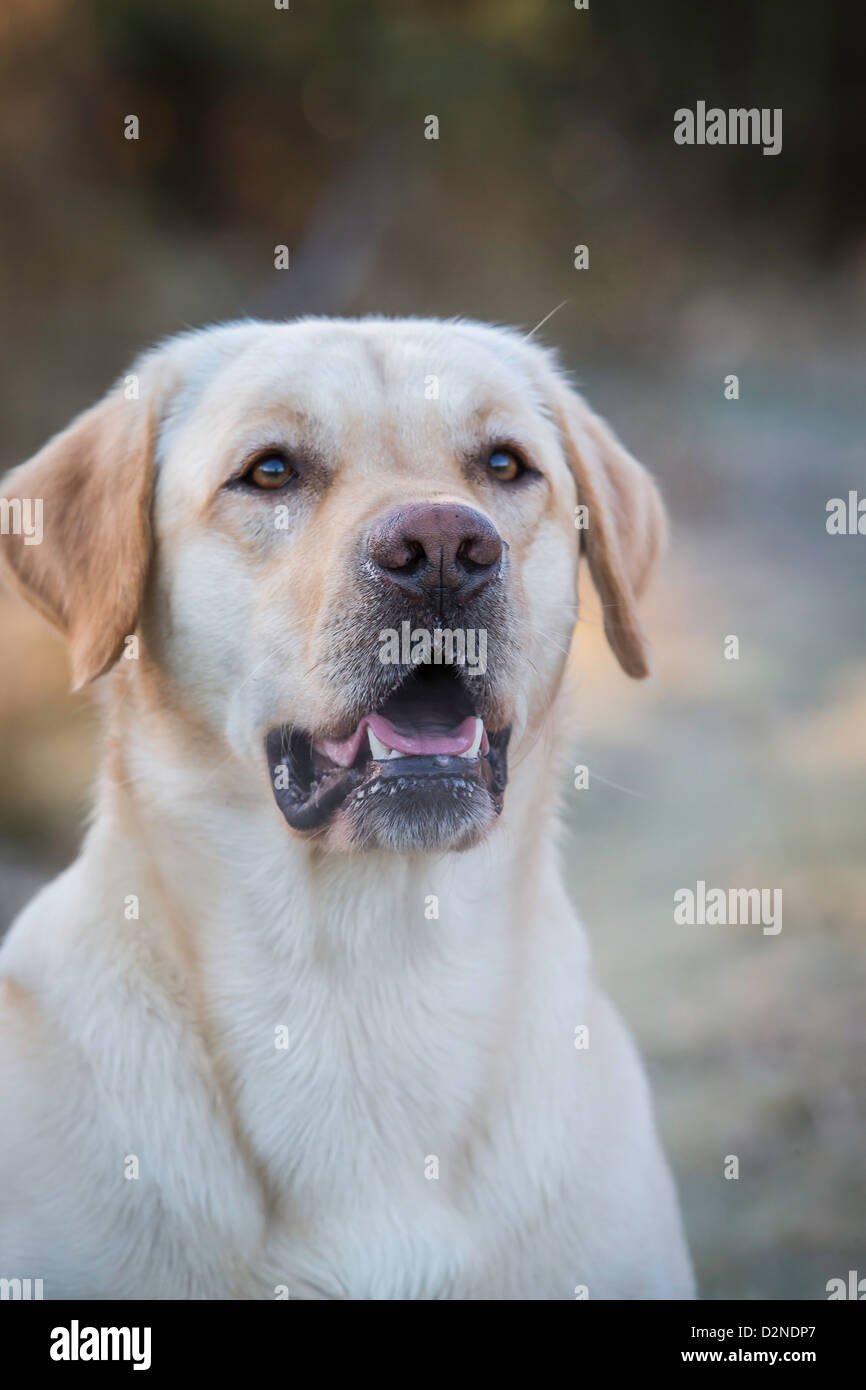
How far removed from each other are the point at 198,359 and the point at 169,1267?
1.62 m

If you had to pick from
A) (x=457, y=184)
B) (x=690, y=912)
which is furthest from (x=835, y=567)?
(x=457, y=184)

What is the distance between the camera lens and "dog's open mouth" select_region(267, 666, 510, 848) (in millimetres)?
2186

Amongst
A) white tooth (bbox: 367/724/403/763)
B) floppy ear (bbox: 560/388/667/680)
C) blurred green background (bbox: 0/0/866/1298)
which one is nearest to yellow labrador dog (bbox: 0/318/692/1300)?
white tooth (bbox: 367/724/403/763)

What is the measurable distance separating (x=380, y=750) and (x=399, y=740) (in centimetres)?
4

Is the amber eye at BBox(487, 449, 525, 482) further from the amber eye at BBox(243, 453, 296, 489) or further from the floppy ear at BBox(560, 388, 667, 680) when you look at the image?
the amber eye at BBox(243, 453, 296, 489)

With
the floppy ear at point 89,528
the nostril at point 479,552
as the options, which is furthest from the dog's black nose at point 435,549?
the floppy ear at point 89,528

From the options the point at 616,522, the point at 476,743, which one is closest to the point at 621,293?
the point at 616,522

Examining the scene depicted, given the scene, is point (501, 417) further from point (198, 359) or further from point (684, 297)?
point (684, 297)

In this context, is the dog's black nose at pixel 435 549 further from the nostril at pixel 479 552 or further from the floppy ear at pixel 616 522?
the floppy ear at pixel 616 522

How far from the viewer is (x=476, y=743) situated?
224cm

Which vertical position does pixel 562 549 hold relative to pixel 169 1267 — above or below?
above

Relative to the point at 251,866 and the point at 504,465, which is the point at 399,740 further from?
the point at 504,465

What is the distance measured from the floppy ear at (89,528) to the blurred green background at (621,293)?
235cm

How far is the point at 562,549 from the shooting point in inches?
100
